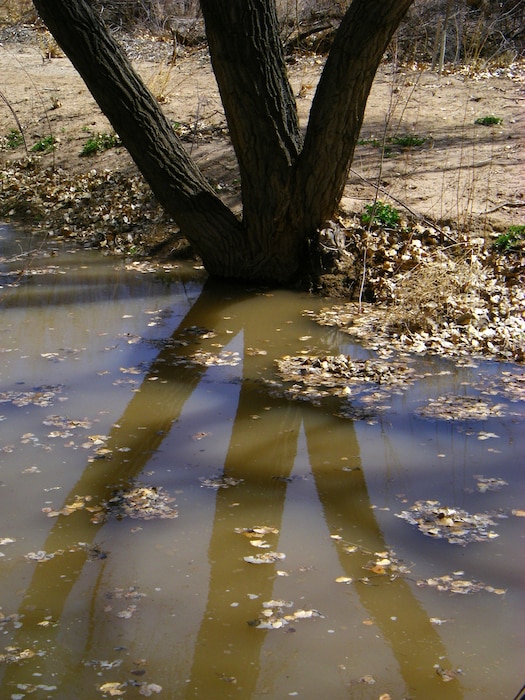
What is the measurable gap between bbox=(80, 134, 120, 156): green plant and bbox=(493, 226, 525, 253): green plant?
5846 mm

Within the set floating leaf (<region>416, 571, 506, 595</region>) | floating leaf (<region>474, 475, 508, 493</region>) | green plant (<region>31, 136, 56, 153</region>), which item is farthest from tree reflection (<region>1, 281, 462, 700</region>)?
green plant (<region>31, 136, 56, 153</region>)

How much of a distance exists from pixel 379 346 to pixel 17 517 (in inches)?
136

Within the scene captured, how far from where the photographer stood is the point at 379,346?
268 inches

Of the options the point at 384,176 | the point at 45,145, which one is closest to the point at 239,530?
the point at 384,176

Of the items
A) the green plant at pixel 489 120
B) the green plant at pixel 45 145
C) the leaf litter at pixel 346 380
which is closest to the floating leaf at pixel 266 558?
the leaf litter at pixel 346 380

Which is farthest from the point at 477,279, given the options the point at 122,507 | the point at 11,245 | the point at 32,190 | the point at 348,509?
the point at 32,190

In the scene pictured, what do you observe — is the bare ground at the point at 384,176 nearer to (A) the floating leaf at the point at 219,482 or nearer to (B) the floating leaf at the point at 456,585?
(A) the floating leaf at the point at 219,482

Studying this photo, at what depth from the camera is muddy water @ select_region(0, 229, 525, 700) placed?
10.6 feet

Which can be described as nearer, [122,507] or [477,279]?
[122,507]

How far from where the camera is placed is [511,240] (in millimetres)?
8141

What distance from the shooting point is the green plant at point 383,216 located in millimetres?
8539

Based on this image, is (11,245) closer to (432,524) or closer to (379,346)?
(379,346)

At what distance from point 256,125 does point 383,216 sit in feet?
5.65

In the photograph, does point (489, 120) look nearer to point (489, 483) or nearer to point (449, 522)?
point (489, 483)
